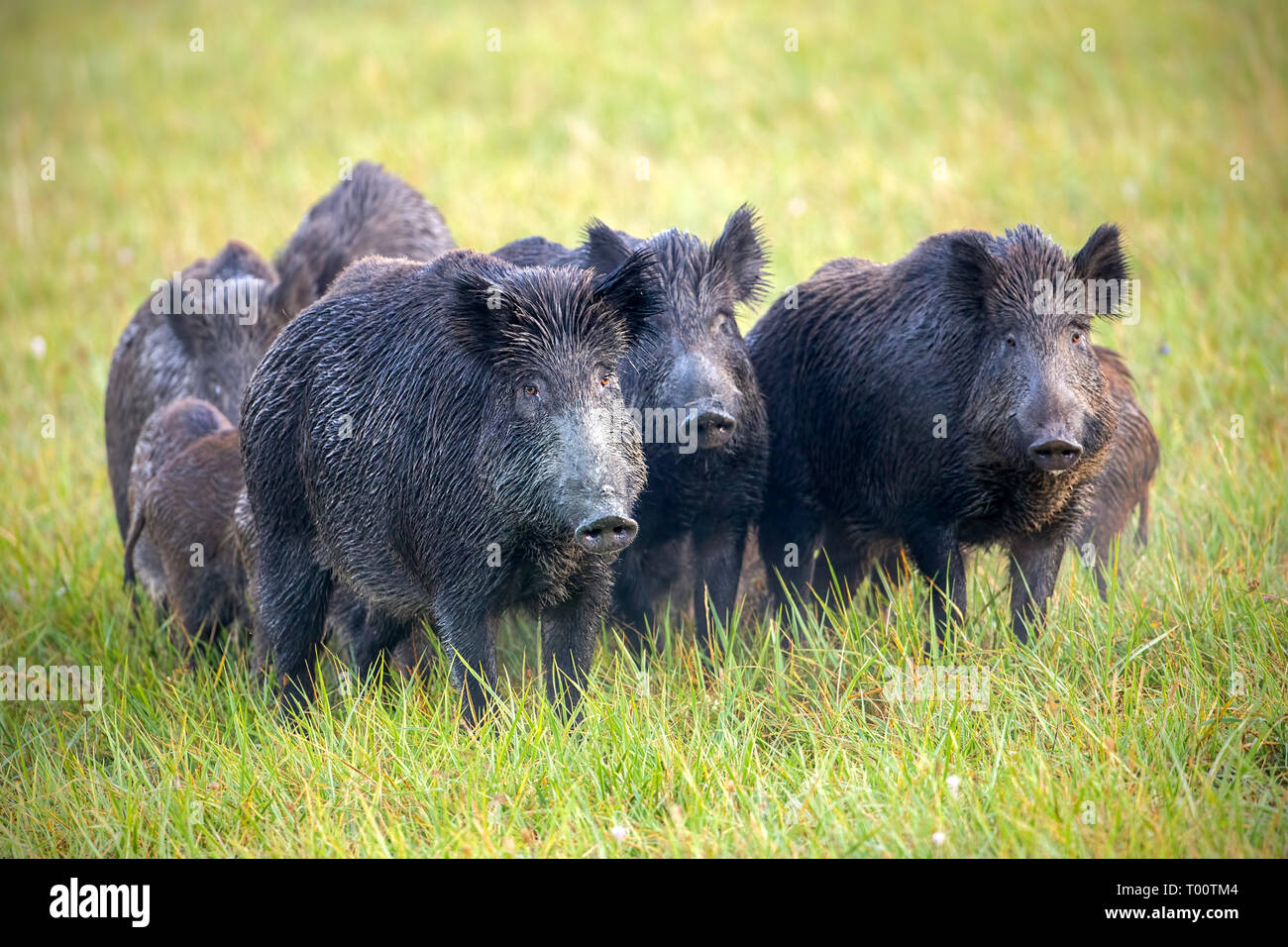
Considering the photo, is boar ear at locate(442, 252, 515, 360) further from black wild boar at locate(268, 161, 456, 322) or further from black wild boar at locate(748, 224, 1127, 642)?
black wild boar at locate(268, 161, 456, 322)

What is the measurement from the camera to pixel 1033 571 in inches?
207

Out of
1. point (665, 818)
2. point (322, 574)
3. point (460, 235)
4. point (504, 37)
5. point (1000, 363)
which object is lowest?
point (665, 818)

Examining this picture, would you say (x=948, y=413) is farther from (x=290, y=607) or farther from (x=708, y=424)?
(x=290, y=607)

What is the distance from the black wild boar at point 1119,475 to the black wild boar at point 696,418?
1430 mm

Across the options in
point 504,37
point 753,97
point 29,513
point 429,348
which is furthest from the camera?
point 504,37

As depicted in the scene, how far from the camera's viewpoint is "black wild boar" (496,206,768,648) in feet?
16.5

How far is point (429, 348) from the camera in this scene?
15.3 feet

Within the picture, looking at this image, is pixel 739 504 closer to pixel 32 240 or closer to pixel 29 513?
pixel 29 513

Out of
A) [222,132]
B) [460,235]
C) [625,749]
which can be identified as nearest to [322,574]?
[625,749]

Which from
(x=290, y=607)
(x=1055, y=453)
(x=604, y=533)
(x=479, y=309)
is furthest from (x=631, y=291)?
(x=290, y=607)

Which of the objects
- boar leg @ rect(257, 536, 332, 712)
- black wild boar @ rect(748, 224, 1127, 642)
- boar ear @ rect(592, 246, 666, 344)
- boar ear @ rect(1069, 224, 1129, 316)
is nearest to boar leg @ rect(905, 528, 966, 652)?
black wild boar @ rect(748, 224, 1127, 642)

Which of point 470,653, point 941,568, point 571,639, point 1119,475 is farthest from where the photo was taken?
point 1119,475

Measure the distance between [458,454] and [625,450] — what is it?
56 centimetres

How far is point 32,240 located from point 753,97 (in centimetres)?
671
